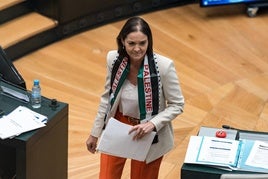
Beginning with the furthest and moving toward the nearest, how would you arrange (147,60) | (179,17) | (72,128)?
(179,17) → (72,128) → (147,60)

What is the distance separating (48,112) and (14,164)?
0.38m

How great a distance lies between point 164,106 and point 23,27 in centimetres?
292

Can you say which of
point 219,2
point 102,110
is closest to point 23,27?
point 219,2

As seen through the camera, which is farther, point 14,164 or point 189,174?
point 14,164

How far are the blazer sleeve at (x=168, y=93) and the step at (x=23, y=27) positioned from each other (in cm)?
275

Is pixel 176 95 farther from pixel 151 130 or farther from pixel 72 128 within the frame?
pixel 72 128

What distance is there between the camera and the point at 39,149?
11.9 ft

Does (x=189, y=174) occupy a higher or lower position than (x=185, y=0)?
higher

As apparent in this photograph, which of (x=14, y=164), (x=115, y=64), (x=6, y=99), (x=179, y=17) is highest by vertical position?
(x=115, y=64)

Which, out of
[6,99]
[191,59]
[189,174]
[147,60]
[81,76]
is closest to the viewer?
[189,174]

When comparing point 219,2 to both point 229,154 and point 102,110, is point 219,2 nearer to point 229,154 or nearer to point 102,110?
point 102,110

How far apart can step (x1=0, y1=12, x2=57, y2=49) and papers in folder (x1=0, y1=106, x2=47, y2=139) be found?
2.40 meters

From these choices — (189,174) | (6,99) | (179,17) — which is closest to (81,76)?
(179,17)

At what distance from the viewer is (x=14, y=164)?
Answer: 12.7 feet
